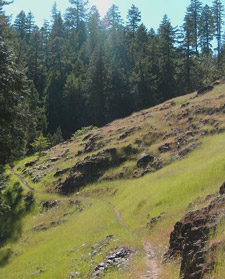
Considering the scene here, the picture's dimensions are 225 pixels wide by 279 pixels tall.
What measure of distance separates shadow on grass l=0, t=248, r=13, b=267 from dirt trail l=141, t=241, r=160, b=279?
39.0 feet

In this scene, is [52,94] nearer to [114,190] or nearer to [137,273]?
[114,190]

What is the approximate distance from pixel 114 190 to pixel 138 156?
506cm

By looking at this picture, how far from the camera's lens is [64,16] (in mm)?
114312

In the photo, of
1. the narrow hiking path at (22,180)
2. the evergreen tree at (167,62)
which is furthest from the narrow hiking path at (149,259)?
the evergreen tree at (167,62)

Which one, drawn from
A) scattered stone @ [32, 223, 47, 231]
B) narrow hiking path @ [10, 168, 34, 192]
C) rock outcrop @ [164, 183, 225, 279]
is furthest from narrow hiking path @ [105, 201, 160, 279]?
narrow hiking path @ [10, 168, 34, 192]

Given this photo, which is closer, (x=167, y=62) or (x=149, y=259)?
(x=149, y=259)

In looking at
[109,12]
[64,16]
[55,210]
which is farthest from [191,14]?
[55,210]

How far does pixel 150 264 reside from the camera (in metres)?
13.9

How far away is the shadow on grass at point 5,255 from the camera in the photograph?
24166 millimetres

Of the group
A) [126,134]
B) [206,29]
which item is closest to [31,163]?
[126,134]

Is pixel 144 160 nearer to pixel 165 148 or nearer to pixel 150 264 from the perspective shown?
pixel 165 148

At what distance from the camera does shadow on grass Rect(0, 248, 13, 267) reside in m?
24.2

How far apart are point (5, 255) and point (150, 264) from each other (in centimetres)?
1551

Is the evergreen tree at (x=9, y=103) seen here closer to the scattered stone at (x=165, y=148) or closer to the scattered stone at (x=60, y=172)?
the scattered stone at (x=165, y=148)
